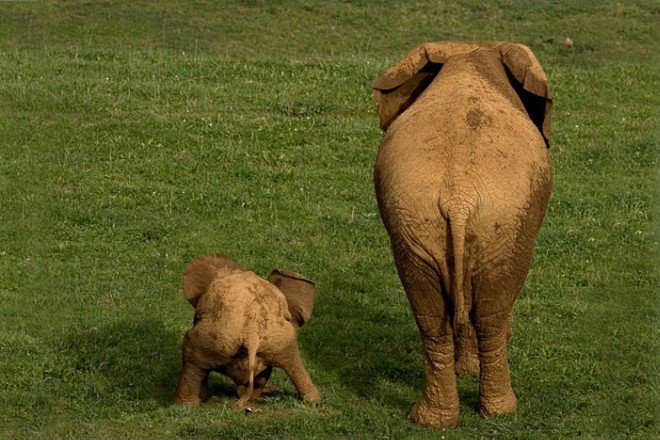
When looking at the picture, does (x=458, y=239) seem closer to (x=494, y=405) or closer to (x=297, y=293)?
(x=494, y=405)

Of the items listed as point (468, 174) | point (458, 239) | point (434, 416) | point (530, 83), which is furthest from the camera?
point (530, 83)

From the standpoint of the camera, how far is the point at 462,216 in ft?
42.1

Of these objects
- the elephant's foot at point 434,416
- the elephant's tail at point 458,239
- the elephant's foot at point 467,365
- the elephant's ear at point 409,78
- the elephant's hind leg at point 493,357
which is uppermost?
the elephant's ear at point 409,78

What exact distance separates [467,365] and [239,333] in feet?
8.52

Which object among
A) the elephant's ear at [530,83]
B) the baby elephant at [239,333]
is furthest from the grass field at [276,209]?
the elephant's ear at [530,83]

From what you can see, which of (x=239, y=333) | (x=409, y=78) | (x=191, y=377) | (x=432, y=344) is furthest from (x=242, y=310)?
(x=409, y=78)

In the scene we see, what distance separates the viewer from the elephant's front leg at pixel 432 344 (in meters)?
13.2

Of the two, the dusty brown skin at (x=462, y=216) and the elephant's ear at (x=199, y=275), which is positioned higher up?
the dusty brown skin at (x=462, y=216)

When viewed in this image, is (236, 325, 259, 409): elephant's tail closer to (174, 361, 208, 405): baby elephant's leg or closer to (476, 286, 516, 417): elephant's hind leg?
(174, 361, 208, 405): baby elephant's leg

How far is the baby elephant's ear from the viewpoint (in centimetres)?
1422

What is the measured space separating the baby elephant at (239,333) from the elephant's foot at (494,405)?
1.35 meters

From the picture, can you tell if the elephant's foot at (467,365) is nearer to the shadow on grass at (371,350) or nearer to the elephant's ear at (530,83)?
the shadow on grass at (371,350)

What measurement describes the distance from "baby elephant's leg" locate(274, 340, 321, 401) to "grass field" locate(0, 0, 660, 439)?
116 millimetres

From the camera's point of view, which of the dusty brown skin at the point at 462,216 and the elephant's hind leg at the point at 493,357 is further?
the elephant's hind leg at the point at 493,357
